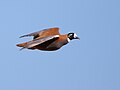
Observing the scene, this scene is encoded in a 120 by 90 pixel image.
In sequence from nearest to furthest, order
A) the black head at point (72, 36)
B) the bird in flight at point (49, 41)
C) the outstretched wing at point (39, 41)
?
the outstretched wing at point (39, 41) < the bird in flight at point (49, 41) < the black head at point (72, 36)

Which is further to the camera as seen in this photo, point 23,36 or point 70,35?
point 23,36

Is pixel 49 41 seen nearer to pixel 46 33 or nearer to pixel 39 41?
pixel 39 41

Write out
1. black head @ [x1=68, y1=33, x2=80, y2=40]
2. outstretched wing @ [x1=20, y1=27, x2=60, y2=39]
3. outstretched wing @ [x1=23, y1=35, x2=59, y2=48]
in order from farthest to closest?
outstretched wing @ [x1=20, y1=27, x2=60, y2=39]
black head @ [x1=68, y1=33, x2=80, y2=40]
outstretched wing @ [x1=23, y1=35, x2=59, y2=48]

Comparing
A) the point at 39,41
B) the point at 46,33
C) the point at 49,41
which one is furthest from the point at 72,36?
the point at 39,41

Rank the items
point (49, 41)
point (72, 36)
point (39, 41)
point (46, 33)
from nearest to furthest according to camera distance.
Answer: point (39, 41), point (49, 41), point (72, 36), point (46, 33)

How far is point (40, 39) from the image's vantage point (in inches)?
688

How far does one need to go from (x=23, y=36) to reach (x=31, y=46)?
10.1 feet

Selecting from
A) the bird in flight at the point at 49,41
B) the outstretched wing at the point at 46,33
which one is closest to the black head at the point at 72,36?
the bird in flight at the point at 49,41

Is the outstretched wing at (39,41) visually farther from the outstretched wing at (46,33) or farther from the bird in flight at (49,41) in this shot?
the outstretched wing at (46,33)

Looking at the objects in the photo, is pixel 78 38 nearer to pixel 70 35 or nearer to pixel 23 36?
pixel 70 35

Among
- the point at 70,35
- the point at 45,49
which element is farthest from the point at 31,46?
the point at 70,35

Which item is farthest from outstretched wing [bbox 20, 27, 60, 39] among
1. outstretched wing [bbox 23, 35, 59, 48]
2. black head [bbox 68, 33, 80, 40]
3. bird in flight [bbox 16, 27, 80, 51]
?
outstretched wing [bbox 23, 35, 59, 48]

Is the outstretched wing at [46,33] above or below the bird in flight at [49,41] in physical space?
above

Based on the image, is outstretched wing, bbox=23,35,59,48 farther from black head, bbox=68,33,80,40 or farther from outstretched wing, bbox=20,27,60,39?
outstretched wing, bbox=20,27,60,39
